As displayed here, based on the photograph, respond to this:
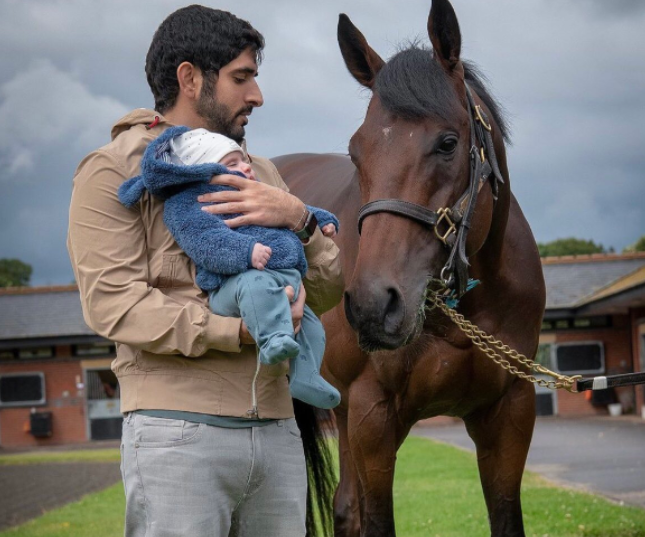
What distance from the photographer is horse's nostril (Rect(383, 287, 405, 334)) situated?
9.40 feet

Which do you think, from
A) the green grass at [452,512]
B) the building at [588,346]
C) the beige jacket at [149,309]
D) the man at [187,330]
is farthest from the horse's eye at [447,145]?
the building at [588,346]

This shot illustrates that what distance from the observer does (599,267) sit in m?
31.5

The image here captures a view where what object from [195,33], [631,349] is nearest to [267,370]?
[195,33]

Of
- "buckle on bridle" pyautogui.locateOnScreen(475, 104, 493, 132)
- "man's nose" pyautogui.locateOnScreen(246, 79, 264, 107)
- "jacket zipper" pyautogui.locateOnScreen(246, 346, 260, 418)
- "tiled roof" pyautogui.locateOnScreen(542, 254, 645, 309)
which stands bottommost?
"jacket zipper" pyautogui.locateOnScreen(246, 346, 260, 418)

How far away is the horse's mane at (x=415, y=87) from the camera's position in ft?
10.5

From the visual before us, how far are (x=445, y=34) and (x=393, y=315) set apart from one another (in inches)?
47.0

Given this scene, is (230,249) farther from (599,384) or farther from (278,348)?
(599,384)

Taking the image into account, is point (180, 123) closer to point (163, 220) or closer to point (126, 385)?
point (163, 220)

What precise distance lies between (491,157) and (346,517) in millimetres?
2621

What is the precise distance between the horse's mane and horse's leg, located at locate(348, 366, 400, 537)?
127 cm

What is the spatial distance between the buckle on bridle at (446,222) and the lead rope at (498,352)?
11.3 inches

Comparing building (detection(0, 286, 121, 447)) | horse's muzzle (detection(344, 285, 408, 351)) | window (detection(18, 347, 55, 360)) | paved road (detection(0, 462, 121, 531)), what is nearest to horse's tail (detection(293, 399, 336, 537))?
horse's muzzle (detection(344, 285, 408, 351))

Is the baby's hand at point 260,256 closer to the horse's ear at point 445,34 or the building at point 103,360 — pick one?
the horse's ear at point 445,34

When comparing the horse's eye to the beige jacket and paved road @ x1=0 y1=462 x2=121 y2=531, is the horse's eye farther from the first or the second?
paved road @ x1=0 y1=462 x2=121 y2=531
